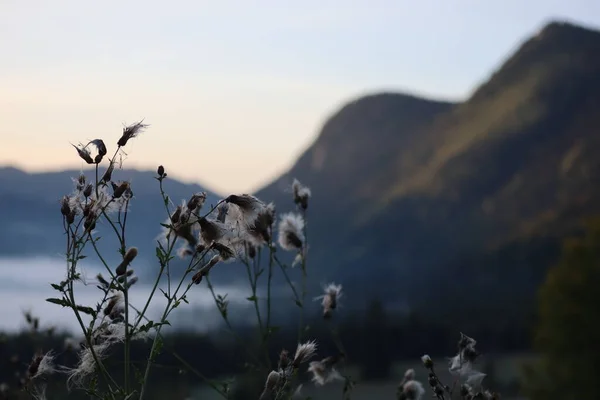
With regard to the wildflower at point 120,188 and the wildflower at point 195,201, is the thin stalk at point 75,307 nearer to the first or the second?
the wildflower at point 120,188

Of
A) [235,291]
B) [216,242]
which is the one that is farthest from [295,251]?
[216,242]

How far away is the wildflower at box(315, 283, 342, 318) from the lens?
398 centimetres

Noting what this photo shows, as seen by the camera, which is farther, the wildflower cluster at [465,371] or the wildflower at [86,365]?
the wildflower cluster at [465,371]

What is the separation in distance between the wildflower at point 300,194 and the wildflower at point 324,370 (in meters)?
0.70

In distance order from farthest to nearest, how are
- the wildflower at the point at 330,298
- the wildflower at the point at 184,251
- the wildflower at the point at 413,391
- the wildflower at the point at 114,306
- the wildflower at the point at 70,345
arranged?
the wildflower at the point at 70,345 < the wildflower at the point at 330,298 < the wildflower at the point at 184,251 < the wildflower at the point at 413,391 < the wildflower at the point at 114,306

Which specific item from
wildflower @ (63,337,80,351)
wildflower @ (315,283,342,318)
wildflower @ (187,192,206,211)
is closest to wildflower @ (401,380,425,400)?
wildflower @ (315,283,342,318)

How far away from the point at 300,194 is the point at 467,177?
102 metres

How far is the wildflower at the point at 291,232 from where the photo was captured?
4.15 m

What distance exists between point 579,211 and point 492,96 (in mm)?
25884

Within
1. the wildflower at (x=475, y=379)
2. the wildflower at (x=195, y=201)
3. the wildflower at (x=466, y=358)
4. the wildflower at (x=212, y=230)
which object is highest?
the wildflower at (x=195, y=201)

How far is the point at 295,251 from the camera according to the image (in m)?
4.34

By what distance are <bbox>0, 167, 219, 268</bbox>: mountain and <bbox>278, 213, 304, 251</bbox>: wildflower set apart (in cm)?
65

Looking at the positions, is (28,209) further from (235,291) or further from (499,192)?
(499,192)

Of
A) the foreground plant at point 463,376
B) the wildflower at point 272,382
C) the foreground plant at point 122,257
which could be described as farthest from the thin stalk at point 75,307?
the foreground plant at point 463,376
